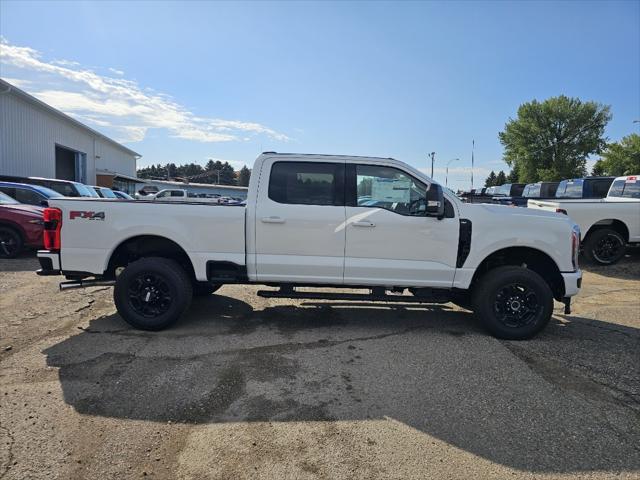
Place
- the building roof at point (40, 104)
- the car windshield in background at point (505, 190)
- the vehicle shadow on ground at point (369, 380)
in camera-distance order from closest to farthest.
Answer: the vehicle shadow on ground at point (369, 380) → the building roof at point (40, 104) → the car windshield in background at point (505, 190)

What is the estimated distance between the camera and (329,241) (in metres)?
5.02

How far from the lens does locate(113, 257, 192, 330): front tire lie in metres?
5.01

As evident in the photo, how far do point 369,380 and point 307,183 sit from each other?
92.9 inches

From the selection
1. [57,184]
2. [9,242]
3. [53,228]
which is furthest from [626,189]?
[57,184]

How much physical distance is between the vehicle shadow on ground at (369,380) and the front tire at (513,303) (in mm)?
175

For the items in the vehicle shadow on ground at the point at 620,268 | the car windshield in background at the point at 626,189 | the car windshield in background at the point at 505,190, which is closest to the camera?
the vehicle shadow on ground at the point at 620,268

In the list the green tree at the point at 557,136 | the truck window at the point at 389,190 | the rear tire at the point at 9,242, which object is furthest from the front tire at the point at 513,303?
the green tree at the point at 557,136

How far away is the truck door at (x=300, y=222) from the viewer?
5.00 m

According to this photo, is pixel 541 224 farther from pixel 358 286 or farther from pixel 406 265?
pixel 358 286

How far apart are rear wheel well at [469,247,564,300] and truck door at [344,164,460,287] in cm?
58

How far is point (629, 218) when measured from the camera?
967cm

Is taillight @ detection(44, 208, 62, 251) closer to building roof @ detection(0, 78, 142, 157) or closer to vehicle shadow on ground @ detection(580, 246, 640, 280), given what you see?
vehicle shadow on ground @ detection(580, 246, 640, 280)

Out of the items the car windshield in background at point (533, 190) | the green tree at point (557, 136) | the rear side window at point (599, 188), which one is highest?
the green tree at point (557, 136)

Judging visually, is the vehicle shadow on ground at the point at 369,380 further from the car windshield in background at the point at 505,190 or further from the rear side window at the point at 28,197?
the car windshield in background at the point at 505,190
